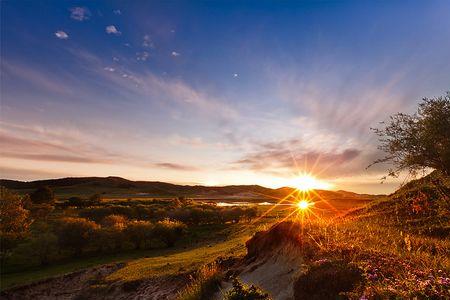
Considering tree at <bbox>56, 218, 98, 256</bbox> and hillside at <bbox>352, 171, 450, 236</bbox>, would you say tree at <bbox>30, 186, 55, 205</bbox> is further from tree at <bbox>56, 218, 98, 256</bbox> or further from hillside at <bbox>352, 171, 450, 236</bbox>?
hillside at <bbox>352, 171, 450, 236</bbox>

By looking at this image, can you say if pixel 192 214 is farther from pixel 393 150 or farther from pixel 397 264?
pixel 397 264

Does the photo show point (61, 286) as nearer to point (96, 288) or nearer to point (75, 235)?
point (96, 288)

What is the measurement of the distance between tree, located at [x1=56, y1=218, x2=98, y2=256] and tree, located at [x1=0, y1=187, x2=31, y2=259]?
690 centimetres

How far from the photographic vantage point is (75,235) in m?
67.1

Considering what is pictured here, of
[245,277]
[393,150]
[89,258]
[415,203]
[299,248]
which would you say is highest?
[393,150]

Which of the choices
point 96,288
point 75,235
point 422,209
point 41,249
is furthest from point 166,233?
point 422,209

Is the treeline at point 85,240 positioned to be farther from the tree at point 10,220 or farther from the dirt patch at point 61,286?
the dirt patch at point 61,286

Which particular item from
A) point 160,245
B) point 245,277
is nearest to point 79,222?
point 160,245

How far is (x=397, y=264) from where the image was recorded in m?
10.8

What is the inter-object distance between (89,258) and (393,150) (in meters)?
54.1

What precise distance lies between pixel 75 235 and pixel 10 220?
11870mm

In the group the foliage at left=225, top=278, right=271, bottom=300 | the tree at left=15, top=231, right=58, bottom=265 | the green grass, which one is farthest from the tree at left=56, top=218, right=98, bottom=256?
the foliage at left=225, top=278, right=271, bottom=300

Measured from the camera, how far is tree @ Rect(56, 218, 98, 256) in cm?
6656

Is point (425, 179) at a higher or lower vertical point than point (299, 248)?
higher
